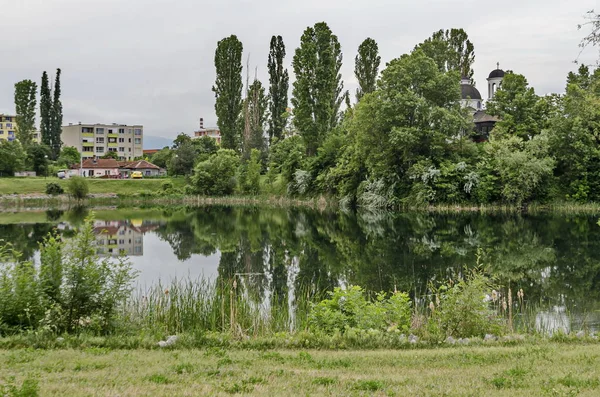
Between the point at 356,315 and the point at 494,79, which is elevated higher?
the point at 494,79

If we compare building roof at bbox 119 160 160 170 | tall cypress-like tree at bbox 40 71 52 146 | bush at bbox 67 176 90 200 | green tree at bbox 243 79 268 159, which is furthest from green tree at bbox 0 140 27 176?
green tree at bbox 243 79 268 159

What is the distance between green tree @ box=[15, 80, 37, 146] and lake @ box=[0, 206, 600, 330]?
4873 cm

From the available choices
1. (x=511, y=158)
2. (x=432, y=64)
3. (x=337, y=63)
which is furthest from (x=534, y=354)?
(x=337, y=63)

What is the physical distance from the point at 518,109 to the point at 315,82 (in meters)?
20.4

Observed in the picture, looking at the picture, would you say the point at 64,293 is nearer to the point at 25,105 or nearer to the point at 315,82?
the point at 315,82

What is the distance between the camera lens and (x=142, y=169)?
8100 cm

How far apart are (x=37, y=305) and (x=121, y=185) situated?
200 ft

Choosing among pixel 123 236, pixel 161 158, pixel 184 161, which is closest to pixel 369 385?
pixel 123 236

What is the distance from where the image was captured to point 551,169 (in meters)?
44.1

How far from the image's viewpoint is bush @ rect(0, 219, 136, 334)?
931 cm

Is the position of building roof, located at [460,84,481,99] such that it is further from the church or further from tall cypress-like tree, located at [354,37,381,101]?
tall cypress-like tree, located at [354,37,381,101]

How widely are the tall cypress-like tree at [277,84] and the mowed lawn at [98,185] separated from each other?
14946 millimetres

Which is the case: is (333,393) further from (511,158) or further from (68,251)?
(511,158)

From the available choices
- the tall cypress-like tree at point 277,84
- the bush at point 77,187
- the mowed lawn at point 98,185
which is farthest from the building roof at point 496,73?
the bush at point 77,187
